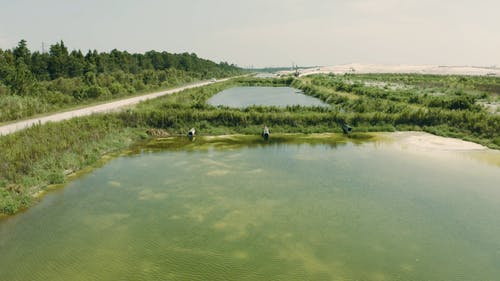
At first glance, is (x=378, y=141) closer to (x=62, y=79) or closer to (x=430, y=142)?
(x=430, y=142)

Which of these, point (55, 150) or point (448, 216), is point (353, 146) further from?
point (55, 150)

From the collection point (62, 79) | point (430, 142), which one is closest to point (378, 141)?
Answer: point (430, 142)

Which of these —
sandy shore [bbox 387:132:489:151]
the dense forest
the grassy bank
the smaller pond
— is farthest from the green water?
the smaller pond

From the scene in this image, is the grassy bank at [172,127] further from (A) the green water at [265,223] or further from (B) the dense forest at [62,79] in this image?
(B) the dense forest at [62,79]

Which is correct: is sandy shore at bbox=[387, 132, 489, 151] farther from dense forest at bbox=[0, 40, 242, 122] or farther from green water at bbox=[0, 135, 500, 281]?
dense forest at bbox=[0, 40, 242, 122]

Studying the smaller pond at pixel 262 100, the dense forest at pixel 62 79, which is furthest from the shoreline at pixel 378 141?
the smaller pond at pixel 262 100

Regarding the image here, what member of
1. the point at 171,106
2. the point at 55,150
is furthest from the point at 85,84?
the point at 55,150
